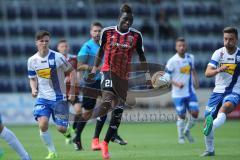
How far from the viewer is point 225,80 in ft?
40.9

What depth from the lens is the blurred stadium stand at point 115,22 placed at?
3063 centimetres

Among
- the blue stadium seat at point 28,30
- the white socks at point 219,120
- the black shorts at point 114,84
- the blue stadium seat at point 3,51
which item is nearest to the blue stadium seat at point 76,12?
the blue stadium seat at point 28,30

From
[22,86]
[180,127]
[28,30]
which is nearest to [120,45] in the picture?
[180,127]

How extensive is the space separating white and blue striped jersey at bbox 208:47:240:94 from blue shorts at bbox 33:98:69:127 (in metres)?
3.12

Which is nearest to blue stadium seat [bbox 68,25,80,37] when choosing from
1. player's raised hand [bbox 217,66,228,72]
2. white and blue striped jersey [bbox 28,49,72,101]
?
white and blue striped jersey [bbox 28,49,72,101]

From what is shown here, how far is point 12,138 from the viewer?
34.1 ft

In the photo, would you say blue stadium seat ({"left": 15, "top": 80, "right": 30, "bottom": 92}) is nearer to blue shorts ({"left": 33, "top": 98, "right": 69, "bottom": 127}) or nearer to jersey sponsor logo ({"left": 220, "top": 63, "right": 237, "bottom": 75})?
blue shorts ({"left": 33, "top": 98, "right": 69, "bottom": 127})

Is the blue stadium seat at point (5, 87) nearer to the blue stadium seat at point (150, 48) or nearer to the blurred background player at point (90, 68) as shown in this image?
the blue stadium seat at point (150, 48)

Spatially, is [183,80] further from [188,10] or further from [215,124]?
[188,10]

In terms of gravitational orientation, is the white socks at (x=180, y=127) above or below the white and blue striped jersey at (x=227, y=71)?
below

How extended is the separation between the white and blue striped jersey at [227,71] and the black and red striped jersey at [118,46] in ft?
4.63

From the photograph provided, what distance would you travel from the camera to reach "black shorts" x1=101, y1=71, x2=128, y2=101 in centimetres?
1209

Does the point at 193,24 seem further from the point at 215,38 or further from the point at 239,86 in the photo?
the point at 239,86

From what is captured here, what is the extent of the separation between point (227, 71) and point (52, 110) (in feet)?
11.4
